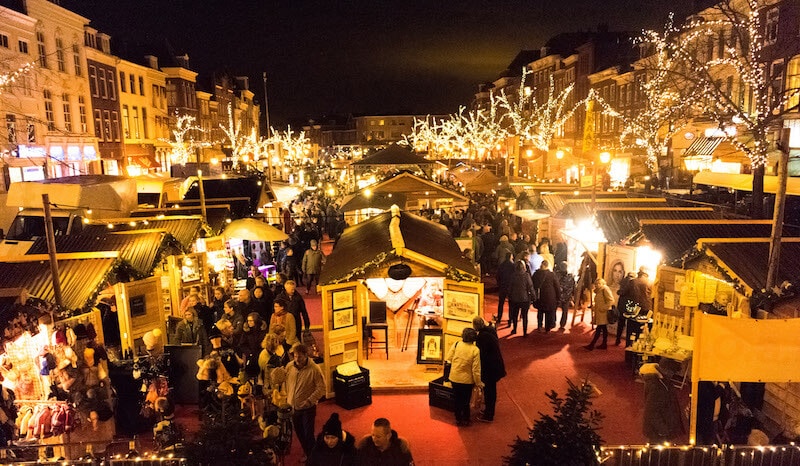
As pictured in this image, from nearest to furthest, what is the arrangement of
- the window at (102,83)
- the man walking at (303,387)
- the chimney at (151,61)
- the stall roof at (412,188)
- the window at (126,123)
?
the man walking at (303,387) < the stall roof at (412,188) < the window at (102,83) < the window at (126,123) < the chimney at (151,61)

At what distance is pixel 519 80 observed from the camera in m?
59.9

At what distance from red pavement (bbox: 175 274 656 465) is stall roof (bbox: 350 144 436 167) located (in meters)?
12.6

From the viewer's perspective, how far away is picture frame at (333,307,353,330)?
8.65 meters

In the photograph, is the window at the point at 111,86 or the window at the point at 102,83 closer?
the window at the point at 102,83

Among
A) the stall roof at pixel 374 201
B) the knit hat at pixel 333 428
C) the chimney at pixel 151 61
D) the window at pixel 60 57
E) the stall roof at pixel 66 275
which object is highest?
the chimney at pixel 151 61

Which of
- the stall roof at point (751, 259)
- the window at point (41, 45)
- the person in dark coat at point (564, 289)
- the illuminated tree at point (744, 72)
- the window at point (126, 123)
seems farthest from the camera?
the window at point (126, 123)

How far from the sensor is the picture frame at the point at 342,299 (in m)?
8.65

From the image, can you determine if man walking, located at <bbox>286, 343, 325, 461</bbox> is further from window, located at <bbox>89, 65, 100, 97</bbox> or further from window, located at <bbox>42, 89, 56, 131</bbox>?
window, located at <bbox>89, 65, 100, 97</bbox>

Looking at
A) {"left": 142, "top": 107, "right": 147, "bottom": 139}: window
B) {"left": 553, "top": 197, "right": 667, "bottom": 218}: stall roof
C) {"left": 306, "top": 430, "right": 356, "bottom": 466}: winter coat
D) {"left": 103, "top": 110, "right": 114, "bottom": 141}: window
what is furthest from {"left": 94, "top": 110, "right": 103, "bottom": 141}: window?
{"left": 306, "top": 430, "right": 356, "bottom": 466}: winter coat

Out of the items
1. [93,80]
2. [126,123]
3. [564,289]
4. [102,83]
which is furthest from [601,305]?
[126,123]

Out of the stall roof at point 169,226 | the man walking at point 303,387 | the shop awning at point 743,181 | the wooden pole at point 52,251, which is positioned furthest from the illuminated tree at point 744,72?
the wooden pole at point 52,251

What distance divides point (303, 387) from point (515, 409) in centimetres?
359

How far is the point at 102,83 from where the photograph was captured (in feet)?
110

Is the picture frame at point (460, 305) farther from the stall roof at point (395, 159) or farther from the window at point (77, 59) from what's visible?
the window at point (77, 59)
